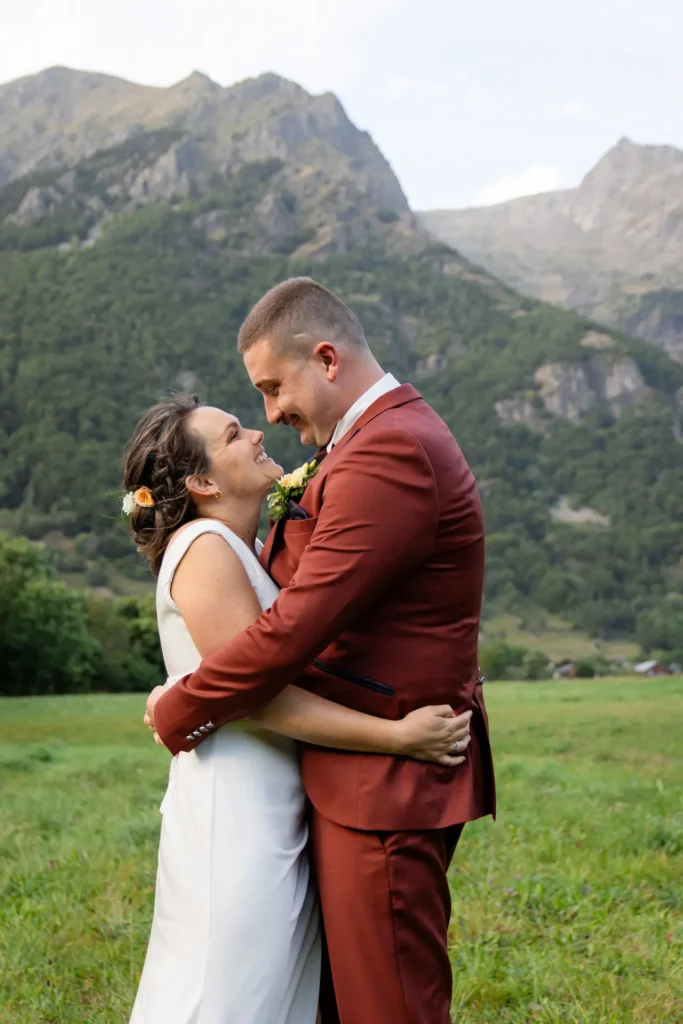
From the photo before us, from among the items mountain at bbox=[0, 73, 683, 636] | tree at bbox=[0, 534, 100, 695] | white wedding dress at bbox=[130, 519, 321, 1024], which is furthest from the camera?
mountain at bbox=[0, 73, 683, 636]

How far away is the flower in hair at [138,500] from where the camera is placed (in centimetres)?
321

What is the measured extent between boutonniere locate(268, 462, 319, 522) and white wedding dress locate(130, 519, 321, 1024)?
141 millimetres

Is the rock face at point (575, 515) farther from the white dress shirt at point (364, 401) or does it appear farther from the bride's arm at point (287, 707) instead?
the bride's arm at point (287, 707)

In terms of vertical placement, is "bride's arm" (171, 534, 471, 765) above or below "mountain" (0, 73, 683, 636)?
above

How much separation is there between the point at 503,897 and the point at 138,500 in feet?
13.1

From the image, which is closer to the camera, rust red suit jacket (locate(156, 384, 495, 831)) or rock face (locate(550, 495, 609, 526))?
rust red suit jacket (locate(156, 384, 495, 831))

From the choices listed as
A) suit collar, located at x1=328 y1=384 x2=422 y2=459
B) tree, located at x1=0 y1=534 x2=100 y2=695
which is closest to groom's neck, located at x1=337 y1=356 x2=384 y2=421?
suit collar, located at x1=328 y1=384 x2=422 y2=459

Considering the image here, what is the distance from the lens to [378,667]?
281cm

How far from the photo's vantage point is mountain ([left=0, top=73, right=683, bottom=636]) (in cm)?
12225

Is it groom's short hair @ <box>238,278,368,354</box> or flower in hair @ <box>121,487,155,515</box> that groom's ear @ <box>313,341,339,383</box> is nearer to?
groom's short hair @ <box>238,278,368,354</box>

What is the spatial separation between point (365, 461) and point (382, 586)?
1.08ft

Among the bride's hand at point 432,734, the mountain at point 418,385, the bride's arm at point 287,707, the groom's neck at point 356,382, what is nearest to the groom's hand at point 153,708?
the bride's arm at point 287,707

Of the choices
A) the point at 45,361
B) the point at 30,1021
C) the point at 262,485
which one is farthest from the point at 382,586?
the point at 45,361

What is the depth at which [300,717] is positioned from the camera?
9.18 ft
